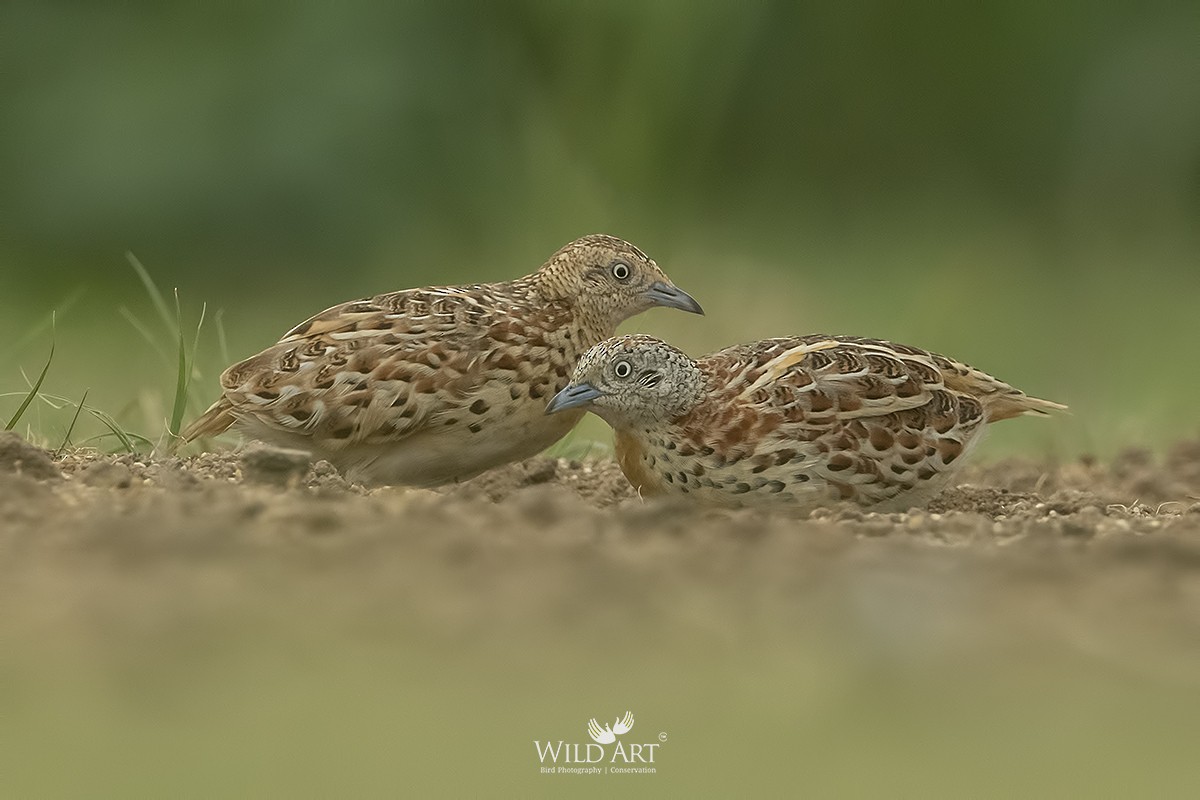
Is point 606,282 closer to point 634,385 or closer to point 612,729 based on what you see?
point 634,385

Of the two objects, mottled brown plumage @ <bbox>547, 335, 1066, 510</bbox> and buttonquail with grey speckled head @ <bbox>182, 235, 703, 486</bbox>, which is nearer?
mottled brown plumage @ <bbox>547, 335, 1066, 510</bbox>

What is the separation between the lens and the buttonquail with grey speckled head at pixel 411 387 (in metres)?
4.53

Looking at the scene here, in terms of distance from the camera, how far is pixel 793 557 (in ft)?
10.3

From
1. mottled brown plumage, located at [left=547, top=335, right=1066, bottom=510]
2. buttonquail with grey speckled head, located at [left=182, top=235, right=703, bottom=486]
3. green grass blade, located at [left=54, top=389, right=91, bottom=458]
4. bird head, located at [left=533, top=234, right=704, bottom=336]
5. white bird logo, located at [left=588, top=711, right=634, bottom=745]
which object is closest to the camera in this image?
white bird logo, located at [left=588, top=711, right=634, bottom=745]

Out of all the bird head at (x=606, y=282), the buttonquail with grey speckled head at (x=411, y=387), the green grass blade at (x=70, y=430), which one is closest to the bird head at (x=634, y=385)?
the buttonquail with grey speckled head at (x=411, y=387)

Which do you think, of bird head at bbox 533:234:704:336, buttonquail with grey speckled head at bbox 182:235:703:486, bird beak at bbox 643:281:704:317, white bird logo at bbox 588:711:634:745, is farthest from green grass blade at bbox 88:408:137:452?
white bird logo at bbox 588:711:634:745

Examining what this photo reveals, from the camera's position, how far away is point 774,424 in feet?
14.1

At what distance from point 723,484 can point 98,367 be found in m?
4.37

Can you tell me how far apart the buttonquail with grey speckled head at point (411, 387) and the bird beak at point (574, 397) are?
0.26 m

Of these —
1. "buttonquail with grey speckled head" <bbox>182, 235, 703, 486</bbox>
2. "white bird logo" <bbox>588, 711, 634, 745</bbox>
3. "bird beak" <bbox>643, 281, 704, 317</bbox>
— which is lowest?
"white bird logo" <bbox>588, 711, 634, 745</bbox>

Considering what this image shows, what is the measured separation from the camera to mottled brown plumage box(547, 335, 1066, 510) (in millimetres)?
4285

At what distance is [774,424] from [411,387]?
97cm

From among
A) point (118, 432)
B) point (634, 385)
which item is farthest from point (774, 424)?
point (118, 432)

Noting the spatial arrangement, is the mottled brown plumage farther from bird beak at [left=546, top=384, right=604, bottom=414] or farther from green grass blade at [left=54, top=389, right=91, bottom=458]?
green grass blade at [left=54, top=389, right=91, bottom=458]
